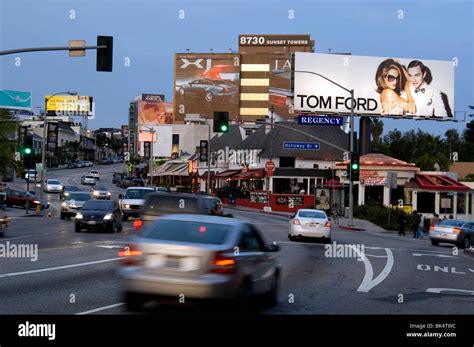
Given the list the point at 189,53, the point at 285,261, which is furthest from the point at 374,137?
the point at 285,261

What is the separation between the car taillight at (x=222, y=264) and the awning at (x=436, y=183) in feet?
166

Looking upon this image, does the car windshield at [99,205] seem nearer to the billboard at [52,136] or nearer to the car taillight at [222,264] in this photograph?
the car taillight at [222,264]

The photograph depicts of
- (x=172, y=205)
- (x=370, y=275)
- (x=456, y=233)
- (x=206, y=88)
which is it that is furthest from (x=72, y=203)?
(x=206, y=88)

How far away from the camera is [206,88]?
6255 inches

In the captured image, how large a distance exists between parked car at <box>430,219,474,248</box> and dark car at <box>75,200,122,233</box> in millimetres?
15194

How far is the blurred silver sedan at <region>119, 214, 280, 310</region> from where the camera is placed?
11.5m

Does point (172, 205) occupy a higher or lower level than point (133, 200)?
higher

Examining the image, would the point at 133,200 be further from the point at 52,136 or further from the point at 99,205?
the point at 52,136

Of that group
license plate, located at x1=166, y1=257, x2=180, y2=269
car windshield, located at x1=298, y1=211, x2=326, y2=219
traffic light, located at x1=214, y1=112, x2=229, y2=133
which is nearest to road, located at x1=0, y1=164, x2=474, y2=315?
license plate, located at x1=166, y1=257, x2=180, y2=269

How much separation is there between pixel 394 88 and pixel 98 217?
45378 mm

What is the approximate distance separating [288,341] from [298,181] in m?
66.2

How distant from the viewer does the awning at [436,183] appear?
2352 inches

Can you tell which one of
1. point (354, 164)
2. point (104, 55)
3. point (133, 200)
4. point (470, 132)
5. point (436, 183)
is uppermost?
point (104, 55)

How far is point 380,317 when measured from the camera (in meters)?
12.6
